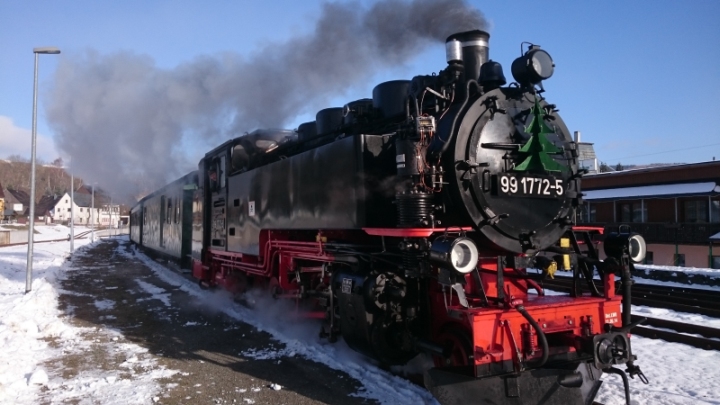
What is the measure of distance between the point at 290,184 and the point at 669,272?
40.4 feet

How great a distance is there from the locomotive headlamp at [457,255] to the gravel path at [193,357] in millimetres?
1563

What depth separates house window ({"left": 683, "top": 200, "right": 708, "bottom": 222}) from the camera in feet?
68.0

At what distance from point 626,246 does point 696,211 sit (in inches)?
785

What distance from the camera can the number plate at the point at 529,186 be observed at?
15.0 feet

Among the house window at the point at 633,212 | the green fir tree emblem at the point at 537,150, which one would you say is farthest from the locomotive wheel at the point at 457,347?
the house window at the point at 633,212

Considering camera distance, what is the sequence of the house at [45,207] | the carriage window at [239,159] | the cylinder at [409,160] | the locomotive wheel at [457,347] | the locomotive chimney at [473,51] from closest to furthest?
the locomotive wheel at [457,347]
the cylinder at [409,160]
the locomotive chimney at [473,51]
the carriage window at [239,159]
the house at [45,207]

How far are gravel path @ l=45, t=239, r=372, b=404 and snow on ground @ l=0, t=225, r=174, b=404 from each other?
0.07 metres

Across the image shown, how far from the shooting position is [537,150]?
15.4ft

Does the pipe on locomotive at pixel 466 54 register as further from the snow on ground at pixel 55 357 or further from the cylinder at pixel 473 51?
the snow on ground at pixel 55 357

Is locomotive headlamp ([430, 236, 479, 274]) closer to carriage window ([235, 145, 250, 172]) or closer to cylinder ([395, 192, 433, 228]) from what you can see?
cylinder ([395, 192, 433, 228])

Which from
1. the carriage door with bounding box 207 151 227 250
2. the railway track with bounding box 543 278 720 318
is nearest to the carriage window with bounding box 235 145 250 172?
the carriage door with bounding box 207 151 227 250

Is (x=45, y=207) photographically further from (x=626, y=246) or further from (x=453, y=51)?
(x=626, y=246)

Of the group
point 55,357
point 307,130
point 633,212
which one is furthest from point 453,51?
point 633,212

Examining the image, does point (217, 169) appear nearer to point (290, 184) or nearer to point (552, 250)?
point (290, 184)
